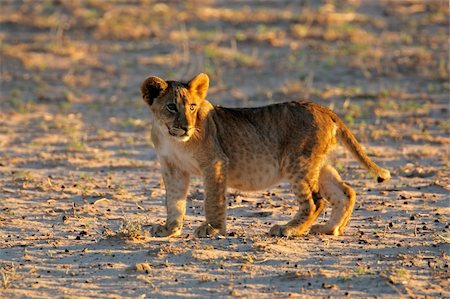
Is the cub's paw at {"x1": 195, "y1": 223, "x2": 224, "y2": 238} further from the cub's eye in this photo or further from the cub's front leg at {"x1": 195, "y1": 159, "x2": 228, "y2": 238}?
the cub's eye

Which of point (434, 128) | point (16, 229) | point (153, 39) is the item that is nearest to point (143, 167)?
point (16, 229)

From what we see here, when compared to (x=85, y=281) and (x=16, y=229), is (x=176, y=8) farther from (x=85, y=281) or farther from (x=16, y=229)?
(x=85, y=281)

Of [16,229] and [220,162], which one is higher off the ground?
[220,162]

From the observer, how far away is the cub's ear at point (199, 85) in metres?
8.00

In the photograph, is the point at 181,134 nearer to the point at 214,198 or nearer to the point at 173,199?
the point at 214,198

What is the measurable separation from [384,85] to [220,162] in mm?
7916

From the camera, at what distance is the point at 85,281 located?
6.91 meters

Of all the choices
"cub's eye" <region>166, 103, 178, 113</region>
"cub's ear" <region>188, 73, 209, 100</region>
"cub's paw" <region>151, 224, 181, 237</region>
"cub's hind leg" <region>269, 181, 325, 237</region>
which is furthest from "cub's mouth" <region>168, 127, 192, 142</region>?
"cub's hind leg" <region>269, 181, 325, 237</region>

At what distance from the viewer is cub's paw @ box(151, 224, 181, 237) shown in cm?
806

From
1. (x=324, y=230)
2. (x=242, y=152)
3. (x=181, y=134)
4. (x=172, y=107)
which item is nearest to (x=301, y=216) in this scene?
(x=324, y=230)

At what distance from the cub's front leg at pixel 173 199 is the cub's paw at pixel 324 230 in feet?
3.58

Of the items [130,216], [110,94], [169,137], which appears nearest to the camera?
[169,137]

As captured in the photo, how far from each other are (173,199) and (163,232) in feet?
0.89

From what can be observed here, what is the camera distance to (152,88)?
26.2ft
